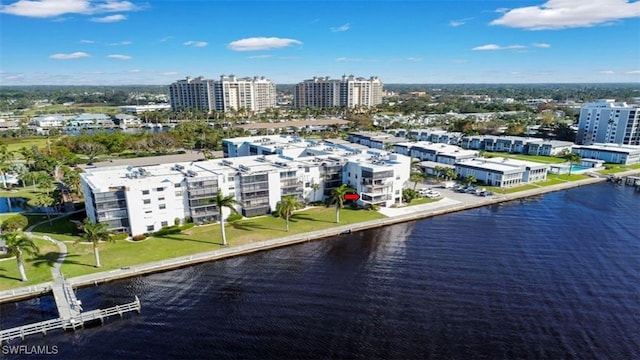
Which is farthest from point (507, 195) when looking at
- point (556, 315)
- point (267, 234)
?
point (267, 234)

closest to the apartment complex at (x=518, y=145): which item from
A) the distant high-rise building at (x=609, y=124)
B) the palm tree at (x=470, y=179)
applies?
the distant high-rise building at (x=609, y=124)

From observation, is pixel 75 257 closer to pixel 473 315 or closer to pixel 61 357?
pixel 61 357

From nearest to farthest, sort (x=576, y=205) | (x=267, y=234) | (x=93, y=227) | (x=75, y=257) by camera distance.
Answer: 1. (x=93, y=227)
2. (x=75, y=257)
3. (x=267, y=234)
4. (x=576, y=205)

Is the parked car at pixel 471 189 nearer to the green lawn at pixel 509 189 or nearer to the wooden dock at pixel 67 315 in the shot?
the green lawn at pixel 509 189

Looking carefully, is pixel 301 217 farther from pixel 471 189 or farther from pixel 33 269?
pixel 471 189

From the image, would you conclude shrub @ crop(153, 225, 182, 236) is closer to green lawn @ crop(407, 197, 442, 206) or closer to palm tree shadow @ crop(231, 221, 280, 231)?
palm tree shadow @ crop(231, 221, 280, 231)
